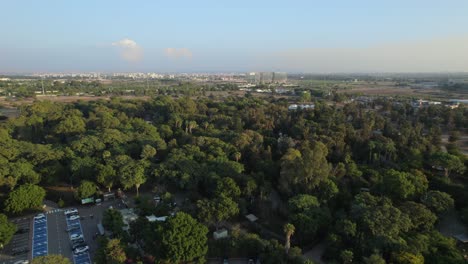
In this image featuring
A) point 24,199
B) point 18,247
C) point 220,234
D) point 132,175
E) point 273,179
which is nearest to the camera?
point 18,247

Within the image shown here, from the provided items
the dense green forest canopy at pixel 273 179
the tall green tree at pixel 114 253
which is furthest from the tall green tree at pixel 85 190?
the tall green tree at pixel 114 253

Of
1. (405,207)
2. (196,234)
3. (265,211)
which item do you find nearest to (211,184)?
(265,211)

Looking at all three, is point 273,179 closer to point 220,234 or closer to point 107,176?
point 220,234

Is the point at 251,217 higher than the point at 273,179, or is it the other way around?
the point at 273,179

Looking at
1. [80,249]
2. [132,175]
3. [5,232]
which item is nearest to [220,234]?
[80,249]

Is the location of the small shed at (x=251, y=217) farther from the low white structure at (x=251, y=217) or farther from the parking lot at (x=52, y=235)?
the parking lot at (x=52, y=235)

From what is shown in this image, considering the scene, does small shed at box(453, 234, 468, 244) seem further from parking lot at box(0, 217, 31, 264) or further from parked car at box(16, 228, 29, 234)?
parked car at box(16, 228, 29, 234)

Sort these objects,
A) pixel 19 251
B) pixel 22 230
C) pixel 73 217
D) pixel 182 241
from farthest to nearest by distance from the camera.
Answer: pixel 73 217
pixel 22 230
pixel 19 251
pixel 182 241
